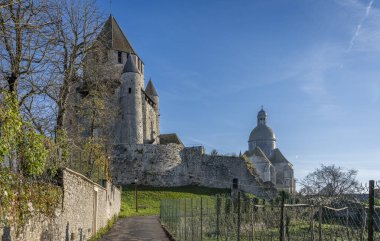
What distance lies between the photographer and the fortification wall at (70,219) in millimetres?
6348

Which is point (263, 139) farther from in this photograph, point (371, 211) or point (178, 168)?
point (371, 211)

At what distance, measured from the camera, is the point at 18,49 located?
11836 mm

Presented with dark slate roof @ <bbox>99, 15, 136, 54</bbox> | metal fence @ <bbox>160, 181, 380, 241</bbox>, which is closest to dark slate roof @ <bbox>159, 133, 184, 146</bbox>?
dark slate roof @ <bbox>99, 15, 136, 54</bbox>

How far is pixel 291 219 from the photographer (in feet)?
45.6

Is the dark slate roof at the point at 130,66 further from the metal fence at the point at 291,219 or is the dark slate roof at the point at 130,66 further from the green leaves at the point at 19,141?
the green leaves at the point at 19,141

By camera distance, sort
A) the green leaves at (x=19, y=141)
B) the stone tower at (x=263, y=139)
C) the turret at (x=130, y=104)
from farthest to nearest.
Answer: the stone tower at (x=263, y=139), the turret at (x=130, y=104), the green leaves at (x=19, y=141)

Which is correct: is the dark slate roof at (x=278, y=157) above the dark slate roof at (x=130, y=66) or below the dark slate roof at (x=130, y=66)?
below

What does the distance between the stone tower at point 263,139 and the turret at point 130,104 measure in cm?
4675

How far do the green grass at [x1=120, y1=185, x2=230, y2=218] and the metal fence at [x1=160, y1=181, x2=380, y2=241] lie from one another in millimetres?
16665

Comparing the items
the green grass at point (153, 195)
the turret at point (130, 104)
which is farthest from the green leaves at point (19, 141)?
the turret at point (130, 104)

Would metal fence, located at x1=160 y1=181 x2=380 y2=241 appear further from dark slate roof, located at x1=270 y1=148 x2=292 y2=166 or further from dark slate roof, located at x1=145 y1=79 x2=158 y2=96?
dark slate roof, located at x1=270 y1=148 x2=292 y2=166

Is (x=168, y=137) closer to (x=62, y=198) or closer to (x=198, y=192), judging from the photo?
(x=198, y=192)

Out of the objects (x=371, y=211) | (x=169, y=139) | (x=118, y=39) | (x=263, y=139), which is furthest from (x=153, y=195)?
(x=263, y=139)

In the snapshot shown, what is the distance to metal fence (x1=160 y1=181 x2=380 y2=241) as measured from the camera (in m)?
5.87
